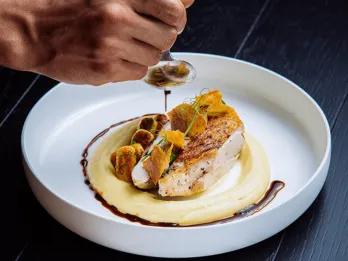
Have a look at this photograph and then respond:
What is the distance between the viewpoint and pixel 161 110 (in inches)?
94.6

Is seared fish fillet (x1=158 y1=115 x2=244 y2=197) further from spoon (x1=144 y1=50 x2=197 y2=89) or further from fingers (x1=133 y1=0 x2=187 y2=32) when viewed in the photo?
fingers (x1=133 y1=0 x2=187 y2=32)

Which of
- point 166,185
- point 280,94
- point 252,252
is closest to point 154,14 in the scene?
point 166,185

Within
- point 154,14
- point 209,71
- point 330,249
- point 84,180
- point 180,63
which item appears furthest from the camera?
point 209,71

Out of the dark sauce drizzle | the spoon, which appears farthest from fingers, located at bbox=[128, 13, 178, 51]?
the dark sauce drizzle

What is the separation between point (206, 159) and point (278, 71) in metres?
0.66

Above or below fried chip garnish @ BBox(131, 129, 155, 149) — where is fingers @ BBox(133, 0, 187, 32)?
above

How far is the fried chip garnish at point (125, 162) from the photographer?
2.09 metres

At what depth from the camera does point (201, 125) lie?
215cm

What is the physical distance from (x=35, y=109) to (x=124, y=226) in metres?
0.63

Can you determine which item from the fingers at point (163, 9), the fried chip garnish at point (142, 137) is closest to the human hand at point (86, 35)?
the fingers at point (163, 9)

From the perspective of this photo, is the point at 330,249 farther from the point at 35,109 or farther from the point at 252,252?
the point at 35,109

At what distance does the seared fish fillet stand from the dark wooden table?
22 cm

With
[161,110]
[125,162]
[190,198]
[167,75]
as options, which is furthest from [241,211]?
[161,110]

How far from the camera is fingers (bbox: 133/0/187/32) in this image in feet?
5.74
